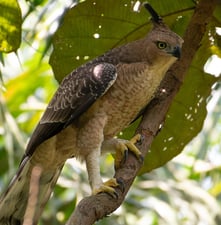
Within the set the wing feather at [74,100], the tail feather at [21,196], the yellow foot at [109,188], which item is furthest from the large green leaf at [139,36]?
the yellow foot at [109,188]

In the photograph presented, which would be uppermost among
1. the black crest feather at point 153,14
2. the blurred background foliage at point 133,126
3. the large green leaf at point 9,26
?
the large green leaf at point 9,26

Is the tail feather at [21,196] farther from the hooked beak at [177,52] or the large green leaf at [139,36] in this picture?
the hooked beak at [177,52]

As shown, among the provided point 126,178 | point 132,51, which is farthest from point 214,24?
point 126,178

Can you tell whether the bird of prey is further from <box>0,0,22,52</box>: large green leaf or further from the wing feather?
<box>0,0,22,52</box>: large green leaf

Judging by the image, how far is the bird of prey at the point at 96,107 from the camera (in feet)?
12.2

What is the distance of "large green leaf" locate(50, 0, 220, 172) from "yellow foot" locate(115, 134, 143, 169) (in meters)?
0.41

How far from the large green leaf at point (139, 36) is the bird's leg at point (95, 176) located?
19.0 inches

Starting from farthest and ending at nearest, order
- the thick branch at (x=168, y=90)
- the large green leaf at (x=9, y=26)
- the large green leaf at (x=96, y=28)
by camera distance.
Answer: the large green leaf at (x=96, y=28) → the large green leaf at (x=9, y=26) → the thick branch at (x=168, y=90)

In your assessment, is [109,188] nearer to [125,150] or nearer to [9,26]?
[125,150]

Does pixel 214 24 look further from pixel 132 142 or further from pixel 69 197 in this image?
pixel 69 197

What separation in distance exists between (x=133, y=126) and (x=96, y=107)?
40 centimetres

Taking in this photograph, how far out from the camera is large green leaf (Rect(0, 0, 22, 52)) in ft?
11.9

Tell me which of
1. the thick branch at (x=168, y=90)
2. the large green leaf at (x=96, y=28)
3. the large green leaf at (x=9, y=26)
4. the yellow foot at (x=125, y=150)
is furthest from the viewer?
the large green leaf at (x=96, y=28)

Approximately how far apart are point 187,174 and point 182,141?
1696 mm
